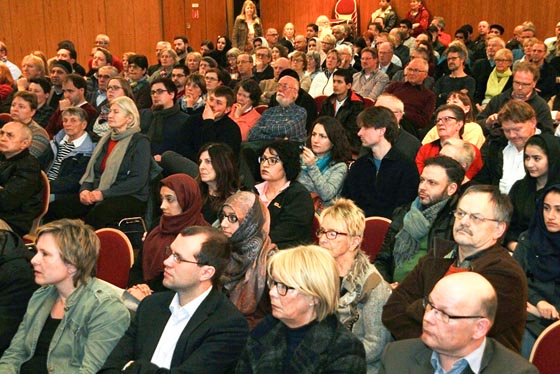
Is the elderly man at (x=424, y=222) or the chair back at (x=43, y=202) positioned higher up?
the elderly man at (x=424, y=222)

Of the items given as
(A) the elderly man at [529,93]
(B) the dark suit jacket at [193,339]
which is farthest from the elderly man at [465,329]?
(A) the elderly man at [529,93]

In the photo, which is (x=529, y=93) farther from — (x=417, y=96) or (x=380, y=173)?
(x=380, y=173)

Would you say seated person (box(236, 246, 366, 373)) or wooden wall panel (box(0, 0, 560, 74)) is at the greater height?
wooden wall panel (box(0, 0, 560, 74))

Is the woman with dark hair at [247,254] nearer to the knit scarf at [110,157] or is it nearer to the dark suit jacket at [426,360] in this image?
the dark suit jacket at [426,360]

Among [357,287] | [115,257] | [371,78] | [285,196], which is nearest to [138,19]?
[371,78]

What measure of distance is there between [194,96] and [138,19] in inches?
267

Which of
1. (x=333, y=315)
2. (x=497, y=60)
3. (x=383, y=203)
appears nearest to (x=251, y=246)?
(x=333, y=315)

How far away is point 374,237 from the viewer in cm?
410

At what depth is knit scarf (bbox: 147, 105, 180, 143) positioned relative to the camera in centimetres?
679

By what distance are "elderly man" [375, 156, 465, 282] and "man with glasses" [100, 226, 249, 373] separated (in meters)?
1.13

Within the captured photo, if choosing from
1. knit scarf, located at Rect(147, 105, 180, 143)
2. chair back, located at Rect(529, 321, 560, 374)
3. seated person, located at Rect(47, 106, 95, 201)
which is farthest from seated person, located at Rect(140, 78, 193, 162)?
chair back, located at Rect(529, 321, 560, 374)

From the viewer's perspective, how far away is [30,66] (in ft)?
28.9

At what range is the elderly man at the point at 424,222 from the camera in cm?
381

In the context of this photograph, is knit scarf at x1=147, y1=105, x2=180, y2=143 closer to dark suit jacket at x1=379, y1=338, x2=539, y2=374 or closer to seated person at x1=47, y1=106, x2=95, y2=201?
seated person at x1=47, y1=106, x2=95, y2=201
